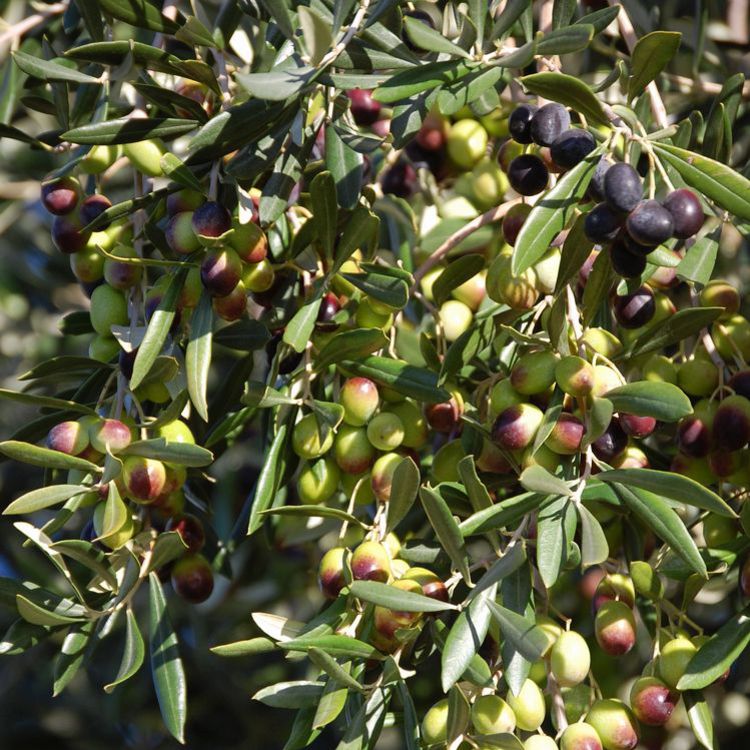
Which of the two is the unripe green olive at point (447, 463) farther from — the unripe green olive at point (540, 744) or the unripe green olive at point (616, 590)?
the unripe green olive at point (540, 744)

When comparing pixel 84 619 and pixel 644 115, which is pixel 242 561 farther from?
pixel 644 115

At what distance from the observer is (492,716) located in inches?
42.3

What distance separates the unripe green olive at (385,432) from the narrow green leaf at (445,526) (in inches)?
6.4

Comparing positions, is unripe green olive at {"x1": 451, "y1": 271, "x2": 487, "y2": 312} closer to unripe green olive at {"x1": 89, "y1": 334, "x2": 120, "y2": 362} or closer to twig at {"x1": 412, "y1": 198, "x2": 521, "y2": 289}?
twig at {"x1": 412, "y1": 198, "x2": 521, "y2": 289}

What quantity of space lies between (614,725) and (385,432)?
1.22 ft

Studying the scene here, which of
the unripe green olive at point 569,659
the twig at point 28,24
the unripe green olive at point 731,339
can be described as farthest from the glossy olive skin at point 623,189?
the twig at point 28,24

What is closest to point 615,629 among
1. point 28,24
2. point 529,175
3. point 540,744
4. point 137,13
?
point 540,744

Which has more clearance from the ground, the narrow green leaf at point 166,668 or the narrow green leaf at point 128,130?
the narrow green leaf at point 128,130

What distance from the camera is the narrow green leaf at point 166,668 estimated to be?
48.7 inches

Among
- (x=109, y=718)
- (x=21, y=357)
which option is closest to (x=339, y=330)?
(x=109, y=718)

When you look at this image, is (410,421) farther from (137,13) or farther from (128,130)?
(137,13)

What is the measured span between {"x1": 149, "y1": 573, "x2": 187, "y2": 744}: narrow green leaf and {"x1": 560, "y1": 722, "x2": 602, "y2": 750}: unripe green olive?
40 cm

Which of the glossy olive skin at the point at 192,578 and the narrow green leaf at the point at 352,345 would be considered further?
the glossy olive skin at the point at 192,578

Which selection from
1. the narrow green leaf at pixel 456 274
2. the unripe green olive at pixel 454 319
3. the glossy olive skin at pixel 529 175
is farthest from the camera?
the unripe green olive at pixel 454 319
